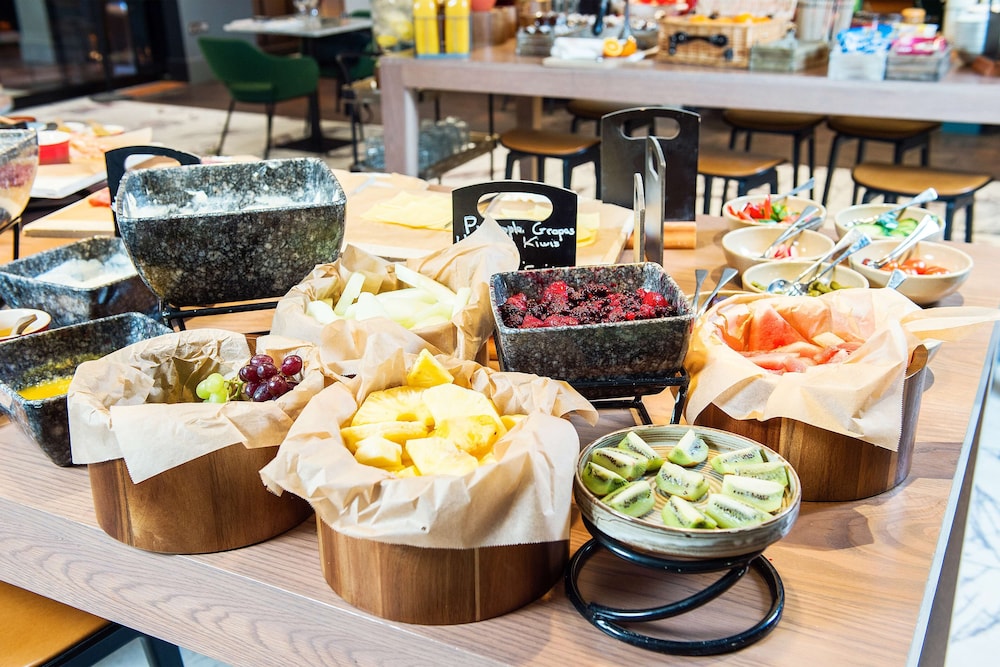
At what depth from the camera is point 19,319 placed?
1390mm

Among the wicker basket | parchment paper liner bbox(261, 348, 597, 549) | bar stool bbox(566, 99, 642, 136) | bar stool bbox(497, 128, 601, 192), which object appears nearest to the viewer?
parchment paper liner bbox(261, 348, 597, 549)

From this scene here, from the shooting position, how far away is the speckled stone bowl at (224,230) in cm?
127

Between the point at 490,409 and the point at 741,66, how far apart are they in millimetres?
3097

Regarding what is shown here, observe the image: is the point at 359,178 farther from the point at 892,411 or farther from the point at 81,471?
the point at 892,411

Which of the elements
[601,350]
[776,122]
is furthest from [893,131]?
[601,350]

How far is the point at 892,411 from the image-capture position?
1037 millimetres

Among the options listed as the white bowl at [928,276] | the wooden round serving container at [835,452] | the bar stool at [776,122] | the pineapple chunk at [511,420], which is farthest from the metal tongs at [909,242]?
the bar stool at [776,122]

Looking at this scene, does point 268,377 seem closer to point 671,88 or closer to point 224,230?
point 224,230

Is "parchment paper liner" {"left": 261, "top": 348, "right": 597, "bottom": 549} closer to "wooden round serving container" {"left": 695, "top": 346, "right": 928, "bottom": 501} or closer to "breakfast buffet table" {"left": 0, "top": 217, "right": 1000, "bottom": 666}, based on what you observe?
"breakfast buffet table" {"left": 0, "top": 217, "right": 1000, "bottom": 666}

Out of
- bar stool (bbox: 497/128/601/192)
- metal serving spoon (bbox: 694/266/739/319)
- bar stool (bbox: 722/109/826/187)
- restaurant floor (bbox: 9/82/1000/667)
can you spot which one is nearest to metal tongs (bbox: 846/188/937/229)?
metal serving spoon (bbox: 694/266/739/319)

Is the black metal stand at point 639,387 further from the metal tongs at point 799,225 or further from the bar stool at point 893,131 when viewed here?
the bar stool at point 893,131

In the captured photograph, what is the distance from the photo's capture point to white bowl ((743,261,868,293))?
153 cm

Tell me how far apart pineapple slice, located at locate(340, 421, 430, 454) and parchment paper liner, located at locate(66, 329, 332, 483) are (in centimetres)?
9

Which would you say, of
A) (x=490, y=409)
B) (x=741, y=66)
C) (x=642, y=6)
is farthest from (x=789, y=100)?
(x=490, y=409)
